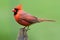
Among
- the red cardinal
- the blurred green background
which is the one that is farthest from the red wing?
the blurred green background

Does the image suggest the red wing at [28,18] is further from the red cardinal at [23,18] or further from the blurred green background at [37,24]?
the blurred green background at [37,24]

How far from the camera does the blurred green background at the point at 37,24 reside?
6441mm

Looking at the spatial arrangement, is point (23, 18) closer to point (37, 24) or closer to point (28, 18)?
point (28, 18)

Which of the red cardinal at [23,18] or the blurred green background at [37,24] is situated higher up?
the blurred green background at [37,24]

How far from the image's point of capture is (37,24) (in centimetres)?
741

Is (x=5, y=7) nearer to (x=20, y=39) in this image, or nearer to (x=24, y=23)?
(x=24, y=23)

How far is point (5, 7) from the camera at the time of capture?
812 centimetres

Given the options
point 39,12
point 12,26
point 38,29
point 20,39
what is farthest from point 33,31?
point 20,39

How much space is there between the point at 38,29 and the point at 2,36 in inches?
39.7

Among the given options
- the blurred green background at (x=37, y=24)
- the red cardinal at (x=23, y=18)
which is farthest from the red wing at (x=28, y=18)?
the blurred green background at (x=37, y=24)

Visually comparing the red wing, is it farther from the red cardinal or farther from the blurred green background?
the blurred green background

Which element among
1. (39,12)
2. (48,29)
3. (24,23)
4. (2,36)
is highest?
(39,12)

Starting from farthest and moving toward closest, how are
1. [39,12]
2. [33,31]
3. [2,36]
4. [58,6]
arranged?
[58,6] → [39,12] → [33,31] → [2,36]

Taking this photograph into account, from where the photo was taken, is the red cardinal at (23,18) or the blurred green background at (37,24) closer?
the red cardinal at (23,18)
